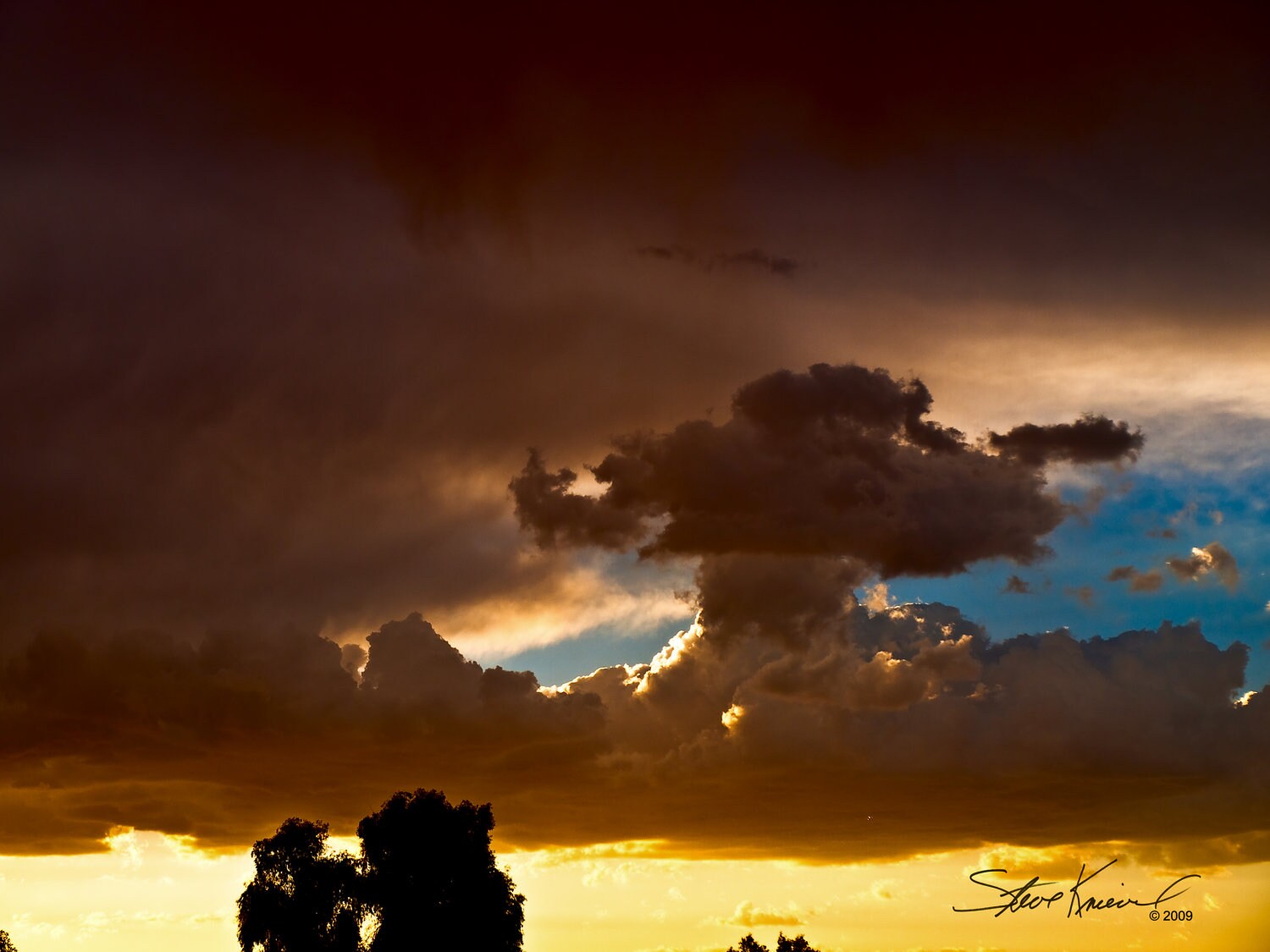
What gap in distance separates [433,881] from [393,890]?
3.30 metres

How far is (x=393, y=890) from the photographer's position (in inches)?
3846

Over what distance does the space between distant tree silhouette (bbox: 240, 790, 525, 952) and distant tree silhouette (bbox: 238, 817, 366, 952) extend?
7cm

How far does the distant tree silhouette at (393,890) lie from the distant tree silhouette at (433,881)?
0.23ft

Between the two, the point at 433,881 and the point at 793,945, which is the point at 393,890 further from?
the point at 793,945

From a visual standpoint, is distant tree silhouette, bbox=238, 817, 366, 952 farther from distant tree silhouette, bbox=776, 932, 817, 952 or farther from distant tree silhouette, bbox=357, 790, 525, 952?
distant tree silhouette, bbox=776, 932, 817, 952

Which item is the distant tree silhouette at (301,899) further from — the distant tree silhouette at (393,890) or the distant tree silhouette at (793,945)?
the distant tree silhouette at (793,945)

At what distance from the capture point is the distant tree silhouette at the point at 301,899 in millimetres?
98375

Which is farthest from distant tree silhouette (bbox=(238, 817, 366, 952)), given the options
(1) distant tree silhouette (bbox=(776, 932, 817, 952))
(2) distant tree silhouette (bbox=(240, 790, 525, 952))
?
(1) distant tree silhouette (bbox=(776, 932, 817, 952))

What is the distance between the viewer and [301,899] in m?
99.3

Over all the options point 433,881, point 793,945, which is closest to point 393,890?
point 433,881

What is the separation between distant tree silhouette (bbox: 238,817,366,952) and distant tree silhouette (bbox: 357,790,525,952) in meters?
2.38

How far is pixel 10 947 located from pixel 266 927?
25.1 meters

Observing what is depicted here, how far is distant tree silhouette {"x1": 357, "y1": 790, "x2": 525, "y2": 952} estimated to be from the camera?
96.6 m

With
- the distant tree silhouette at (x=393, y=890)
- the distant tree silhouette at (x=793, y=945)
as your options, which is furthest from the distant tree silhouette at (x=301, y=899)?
the distant tree silhouette at (x=793, y=945)
